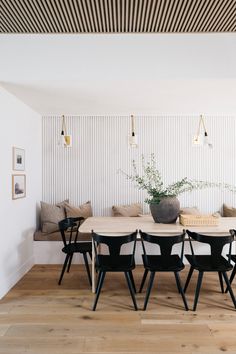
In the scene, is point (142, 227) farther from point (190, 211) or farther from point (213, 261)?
point (190, 211)

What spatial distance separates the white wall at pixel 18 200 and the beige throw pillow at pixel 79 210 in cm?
55

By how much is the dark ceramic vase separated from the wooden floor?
908 millimetres

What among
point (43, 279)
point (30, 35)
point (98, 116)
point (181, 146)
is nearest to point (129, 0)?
point (30, 35)

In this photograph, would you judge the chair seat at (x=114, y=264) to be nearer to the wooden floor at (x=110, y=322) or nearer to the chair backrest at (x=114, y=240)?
the chair backrest at (x=114, y=240)

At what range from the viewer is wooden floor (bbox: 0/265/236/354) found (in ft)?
7.34

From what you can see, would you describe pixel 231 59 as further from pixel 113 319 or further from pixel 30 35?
pixel 113 319

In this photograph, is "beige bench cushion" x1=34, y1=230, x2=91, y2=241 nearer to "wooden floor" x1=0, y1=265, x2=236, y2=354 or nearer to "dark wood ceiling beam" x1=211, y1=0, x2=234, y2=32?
"wooden floor" x1=0, y1=265, x2=236, y2=354

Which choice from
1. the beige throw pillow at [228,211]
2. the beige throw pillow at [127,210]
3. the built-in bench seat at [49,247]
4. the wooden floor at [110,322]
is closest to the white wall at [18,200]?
the built-in bench seat at [49,247]

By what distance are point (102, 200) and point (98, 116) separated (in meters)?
1.54

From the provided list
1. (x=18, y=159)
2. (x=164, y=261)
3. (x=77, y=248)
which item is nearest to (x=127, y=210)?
(x=77, y=248)

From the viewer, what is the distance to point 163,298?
10.0 ft

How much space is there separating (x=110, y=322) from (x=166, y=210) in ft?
4.55

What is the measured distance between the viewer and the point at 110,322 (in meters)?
2.57

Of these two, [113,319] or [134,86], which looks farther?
[134,86]
